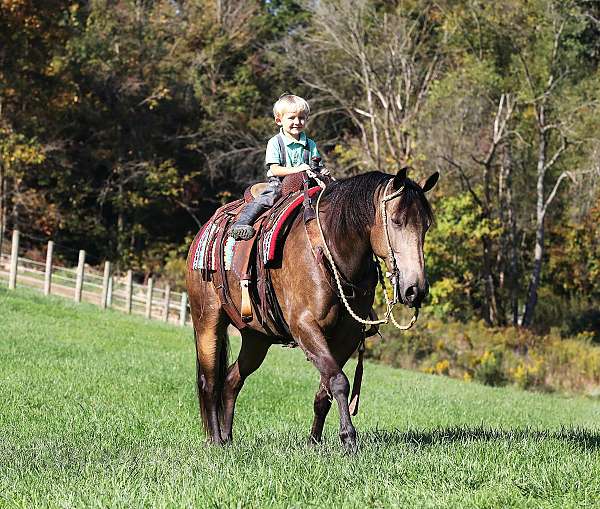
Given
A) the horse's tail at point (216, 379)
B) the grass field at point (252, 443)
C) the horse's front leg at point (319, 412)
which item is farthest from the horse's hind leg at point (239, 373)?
the horse's front leg at point (319, 412)

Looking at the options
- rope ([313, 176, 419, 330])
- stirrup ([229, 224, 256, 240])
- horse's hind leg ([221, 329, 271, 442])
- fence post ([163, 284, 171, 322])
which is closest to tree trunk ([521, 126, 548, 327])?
fence post ([163, 284, 171, 322])

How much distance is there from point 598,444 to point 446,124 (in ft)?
104

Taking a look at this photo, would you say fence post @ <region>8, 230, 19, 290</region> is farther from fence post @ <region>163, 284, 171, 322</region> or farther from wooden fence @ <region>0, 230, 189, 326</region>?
fence post @ <region>163, 284, 171, 322</region>

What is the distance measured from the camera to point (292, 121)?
9.21m

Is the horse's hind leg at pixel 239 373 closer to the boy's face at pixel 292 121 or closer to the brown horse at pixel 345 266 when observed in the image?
the brown horse at pixel 345 266

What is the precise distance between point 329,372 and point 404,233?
1179 mm

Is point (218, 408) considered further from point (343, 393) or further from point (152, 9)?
point (152, 9)

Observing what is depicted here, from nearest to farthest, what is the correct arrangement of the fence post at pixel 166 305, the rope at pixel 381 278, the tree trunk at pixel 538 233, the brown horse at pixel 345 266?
the brown horse at pixel 345 266
the rope at pixel 381 278
the fence post at pixel 166 305
the tree trunk at pixel 538 233

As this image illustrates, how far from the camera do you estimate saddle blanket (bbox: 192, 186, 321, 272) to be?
867cm

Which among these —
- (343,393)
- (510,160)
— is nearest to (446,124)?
(510,160)

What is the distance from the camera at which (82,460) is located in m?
8.46

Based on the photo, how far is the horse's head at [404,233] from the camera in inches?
293

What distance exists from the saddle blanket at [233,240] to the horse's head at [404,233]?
3.49ft

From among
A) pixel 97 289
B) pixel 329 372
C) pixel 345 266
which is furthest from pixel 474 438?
pixel 97 289
